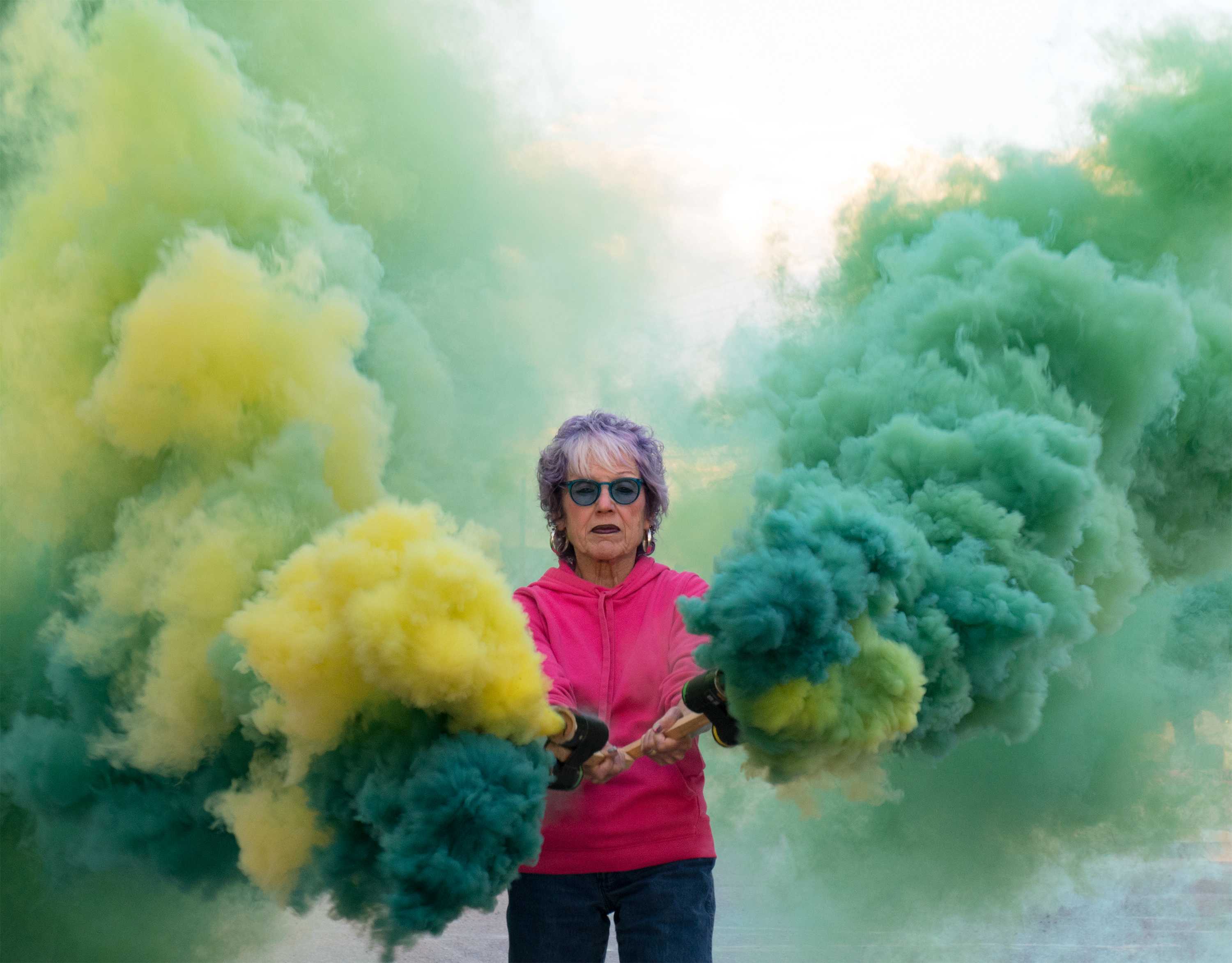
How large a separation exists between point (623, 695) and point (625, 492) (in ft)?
1.56

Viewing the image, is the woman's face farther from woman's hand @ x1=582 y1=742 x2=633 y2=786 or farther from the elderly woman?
woman's hand @ x1=582 y1=742 x2=633 y2=786

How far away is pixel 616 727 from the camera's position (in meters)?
2.32

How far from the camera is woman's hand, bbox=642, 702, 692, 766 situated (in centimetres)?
219

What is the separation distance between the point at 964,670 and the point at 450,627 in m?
1.11

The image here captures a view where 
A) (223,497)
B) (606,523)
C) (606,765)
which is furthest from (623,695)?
(223,497)

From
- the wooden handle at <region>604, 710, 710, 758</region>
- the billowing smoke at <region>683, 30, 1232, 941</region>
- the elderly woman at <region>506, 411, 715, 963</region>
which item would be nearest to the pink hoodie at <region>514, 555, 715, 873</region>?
the elderly woman at <region>506, 411, 715, 963</region>

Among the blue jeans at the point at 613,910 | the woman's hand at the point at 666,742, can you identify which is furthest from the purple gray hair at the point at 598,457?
the blue jeans at the point at 613,910

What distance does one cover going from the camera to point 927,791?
4.02 metres

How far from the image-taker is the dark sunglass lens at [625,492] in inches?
98.8

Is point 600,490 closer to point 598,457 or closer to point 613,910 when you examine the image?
point 598,457

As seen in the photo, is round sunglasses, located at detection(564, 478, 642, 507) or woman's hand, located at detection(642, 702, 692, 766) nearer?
woman's hand, located at detection(642, 702, 692, 766)

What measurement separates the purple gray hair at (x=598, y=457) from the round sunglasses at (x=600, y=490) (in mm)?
30

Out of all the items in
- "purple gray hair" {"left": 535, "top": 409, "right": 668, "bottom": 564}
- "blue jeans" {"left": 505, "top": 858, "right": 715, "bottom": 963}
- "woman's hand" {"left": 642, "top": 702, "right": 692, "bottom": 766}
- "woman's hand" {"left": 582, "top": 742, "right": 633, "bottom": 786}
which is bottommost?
"blue jeans" {"left": 505, "top": 858, "right": 715, "bottom": 963}

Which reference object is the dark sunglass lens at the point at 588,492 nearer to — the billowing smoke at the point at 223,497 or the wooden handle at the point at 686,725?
the billowing smoke at the point at 223,497
